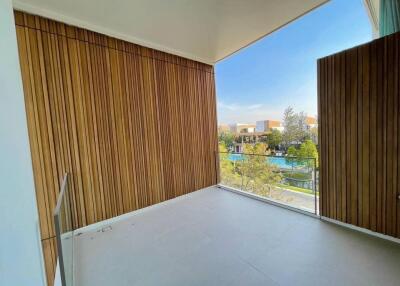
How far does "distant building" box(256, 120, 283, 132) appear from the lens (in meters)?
10.1

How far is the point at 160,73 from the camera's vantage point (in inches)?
143

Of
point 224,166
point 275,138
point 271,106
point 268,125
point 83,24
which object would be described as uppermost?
point 83,24

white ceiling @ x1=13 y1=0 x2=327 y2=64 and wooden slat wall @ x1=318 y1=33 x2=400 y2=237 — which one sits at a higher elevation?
white ceiling @ x1=13 y1=0 x2=327 y2=64

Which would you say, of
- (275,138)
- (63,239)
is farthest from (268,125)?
(63,239)

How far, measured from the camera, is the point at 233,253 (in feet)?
6.97

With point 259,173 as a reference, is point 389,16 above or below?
above

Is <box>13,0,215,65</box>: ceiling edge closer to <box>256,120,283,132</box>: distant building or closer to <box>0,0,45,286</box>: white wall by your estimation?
<box>0,0,45,286</box>: white wall

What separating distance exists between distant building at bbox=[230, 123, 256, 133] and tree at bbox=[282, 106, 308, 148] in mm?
1831

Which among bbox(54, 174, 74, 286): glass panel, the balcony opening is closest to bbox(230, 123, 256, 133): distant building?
the balcony opening

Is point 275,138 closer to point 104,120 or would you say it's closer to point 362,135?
point 362,135

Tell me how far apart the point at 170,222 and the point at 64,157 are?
1855 mm

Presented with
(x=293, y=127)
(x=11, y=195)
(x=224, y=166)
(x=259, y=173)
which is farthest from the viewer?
(x=293, y=127)

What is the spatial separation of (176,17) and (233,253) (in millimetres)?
3273

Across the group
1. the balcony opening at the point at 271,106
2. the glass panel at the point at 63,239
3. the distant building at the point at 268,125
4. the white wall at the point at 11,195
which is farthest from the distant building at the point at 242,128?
the white wall at the point at 11,195
